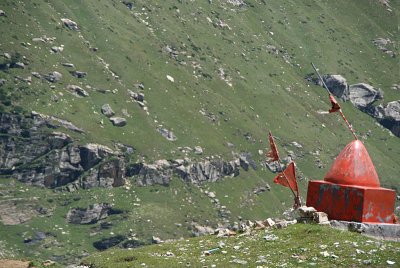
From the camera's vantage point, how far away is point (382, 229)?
4359 centimetres

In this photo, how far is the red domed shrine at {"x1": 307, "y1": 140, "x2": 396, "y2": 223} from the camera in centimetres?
4478

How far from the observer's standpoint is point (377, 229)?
43.6 meters

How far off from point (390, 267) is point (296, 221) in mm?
10065

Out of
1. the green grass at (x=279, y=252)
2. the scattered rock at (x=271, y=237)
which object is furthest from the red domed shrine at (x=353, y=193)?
the scattered rock at (x=271, y=237)

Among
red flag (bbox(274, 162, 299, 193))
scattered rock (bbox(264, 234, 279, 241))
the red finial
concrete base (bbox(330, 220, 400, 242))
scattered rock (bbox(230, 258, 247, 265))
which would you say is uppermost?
the red finial

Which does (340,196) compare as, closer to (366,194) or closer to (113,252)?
(366,194)

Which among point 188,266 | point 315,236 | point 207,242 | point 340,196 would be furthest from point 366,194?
point 188,266

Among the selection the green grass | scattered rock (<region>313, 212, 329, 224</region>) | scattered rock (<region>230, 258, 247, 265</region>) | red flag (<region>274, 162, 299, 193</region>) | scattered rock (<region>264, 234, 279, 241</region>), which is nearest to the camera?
the green grass

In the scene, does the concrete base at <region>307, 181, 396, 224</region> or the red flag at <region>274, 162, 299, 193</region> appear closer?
the concrete base at <region>307, 181, 396, 224</region>

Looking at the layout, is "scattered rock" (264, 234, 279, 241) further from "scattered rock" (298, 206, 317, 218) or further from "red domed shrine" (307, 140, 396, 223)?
"red domed shrine" (307, 140, 396, 223)

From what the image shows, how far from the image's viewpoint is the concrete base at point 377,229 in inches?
1713

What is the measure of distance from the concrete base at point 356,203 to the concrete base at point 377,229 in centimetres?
94

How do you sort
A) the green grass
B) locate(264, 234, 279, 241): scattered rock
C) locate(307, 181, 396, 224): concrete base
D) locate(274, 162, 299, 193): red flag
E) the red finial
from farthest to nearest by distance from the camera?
locate(274, 162, 299, 193): red flag < the red finial < locate(307, 181, 396, 224): concrete base < locate(264, 234, 279, 241): scattered rock < the green grass

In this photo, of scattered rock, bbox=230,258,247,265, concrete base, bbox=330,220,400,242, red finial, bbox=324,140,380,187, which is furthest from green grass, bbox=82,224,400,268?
red finial, bbox=324,140,380,187
